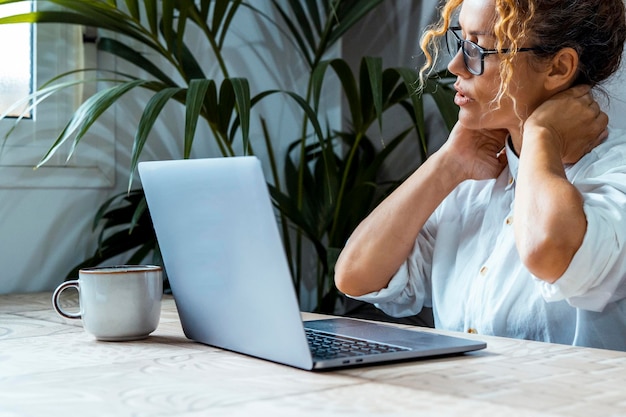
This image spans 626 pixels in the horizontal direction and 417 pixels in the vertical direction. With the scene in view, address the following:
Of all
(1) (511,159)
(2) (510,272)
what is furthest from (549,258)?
(1) (511,159)

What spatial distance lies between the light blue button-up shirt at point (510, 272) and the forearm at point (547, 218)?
0.02m

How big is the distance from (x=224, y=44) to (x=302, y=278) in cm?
73

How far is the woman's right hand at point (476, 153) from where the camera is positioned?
1.57 meters

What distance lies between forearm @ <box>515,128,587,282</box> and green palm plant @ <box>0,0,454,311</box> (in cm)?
55

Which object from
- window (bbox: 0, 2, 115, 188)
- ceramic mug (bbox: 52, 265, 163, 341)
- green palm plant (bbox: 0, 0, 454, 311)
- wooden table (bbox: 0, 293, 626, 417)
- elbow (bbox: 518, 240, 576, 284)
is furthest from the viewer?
window (bbox: 0, 2, 115, 188)

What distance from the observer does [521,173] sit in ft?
4.36

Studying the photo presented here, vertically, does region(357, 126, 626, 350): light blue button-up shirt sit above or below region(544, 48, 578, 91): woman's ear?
below

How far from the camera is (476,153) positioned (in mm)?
1587

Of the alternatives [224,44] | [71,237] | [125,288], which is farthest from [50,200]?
[125,288]

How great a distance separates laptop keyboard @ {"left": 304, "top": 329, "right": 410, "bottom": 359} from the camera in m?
0.91

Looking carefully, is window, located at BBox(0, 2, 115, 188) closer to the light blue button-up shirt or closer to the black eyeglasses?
the light blue button-up shirt

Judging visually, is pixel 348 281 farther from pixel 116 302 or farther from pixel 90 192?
pixel 90 192

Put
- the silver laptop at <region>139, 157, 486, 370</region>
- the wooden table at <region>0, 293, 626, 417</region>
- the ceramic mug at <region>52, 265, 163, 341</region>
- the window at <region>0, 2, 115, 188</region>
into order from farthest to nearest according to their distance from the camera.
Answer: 1. the window at <region>0, 2, 115, 188</region>
2. the ceramic mug at <region>52, 265, 163, 341</region>
3. the silver laptop at <region>139, 157, 486, 370</region>
4. the wooden table at <region>0, 293, 626, 417</region>

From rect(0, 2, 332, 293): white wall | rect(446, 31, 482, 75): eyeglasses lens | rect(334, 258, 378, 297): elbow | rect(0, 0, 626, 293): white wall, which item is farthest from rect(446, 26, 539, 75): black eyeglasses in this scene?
rect(0, 2, 332, 293): white wall
